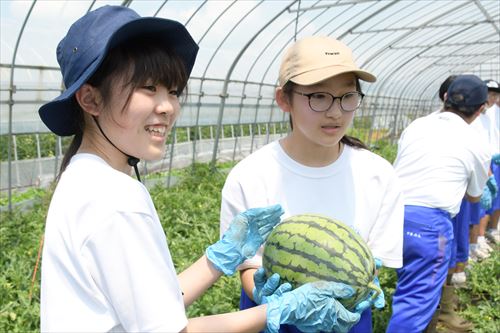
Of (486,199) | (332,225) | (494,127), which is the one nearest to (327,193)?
(332,225)

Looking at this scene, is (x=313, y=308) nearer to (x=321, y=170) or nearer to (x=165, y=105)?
(x=321, y=170)

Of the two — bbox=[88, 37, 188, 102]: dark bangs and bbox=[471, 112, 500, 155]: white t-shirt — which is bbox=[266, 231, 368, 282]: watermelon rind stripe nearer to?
bbox=[88, 37, 188, 102]: dark bangs

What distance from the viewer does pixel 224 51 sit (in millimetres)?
9219

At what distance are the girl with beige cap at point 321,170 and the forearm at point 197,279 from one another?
0.62 feet

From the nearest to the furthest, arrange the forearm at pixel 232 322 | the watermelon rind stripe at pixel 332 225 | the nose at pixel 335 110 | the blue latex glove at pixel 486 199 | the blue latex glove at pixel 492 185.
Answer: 1. the forearm at pixel 232 322
2. the watermelon rind stripe at pixel 332 225
3. the nose at pixel 335 110
4. the blue latex glove at pixel 486 199
5. the blue latex glove at pixel 492 185

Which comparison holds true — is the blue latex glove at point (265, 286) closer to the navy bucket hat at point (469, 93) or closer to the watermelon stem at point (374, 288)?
the watermelon stem at point (374, 288)

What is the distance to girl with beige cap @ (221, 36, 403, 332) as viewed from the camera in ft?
5.99

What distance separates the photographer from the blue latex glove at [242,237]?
173 centimetres

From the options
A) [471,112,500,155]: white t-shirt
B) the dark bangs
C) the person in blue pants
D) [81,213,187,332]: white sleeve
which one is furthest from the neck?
[471,112,500,155]: white t-shirt

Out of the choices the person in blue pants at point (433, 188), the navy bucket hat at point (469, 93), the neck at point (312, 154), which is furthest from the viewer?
the navy bucket hat at point (469, 93)

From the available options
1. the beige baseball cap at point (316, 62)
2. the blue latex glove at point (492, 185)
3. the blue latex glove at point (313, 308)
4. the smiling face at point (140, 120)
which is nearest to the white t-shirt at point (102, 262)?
the smiling face at point (140, 120)

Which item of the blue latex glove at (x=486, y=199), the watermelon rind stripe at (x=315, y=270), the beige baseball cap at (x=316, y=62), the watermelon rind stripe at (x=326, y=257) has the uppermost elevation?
the beige baseball cap at (x=316, y=62)

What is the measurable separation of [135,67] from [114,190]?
35cm

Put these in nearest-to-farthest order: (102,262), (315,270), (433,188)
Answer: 1. (102,262)
2. (315,270)
3. (433,188)
